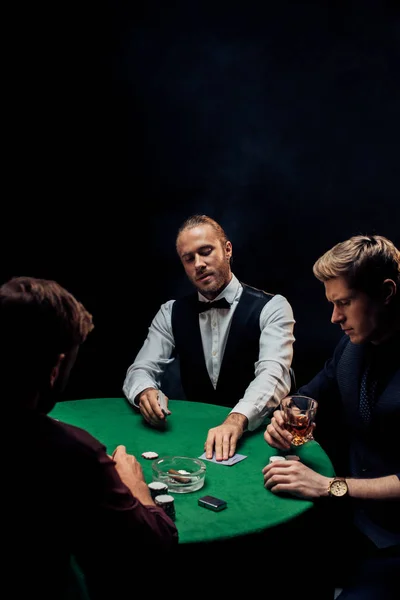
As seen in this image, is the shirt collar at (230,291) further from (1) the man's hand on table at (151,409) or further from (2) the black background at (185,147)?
(1) the man's hand on table at (151,409)

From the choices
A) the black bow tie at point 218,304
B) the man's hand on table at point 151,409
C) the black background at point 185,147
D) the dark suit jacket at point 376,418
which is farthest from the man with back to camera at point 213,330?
the black background at point 185,147

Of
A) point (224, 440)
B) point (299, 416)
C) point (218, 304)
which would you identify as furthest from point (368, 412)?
point (218, 304)

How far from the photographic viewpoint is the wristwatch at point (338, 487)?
68.1 inches

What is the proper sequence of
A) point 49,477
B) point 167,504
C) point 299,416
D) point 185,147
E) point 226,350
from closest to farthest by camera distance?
point 49,477 < point 167,504 < point 299,416 < point 226,350 < point 185,147

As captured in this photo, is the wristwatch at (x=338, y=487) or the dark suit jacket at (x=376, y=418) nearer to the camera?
the wristwatch at (x=338, y=487)

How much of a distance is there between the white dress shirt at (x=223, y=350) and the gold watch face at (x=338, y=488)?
1.93ft

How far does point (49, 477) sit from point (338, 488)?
1000mm

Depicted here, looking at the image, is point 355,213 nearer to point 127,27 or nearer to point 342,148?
point 342,148

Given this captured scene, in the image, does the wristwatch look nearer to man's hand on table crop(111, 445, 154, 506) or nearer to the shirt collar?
→ man's hand on table crop(111, 445, 154, 506)

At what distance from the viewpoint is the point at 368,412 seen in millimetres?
2131

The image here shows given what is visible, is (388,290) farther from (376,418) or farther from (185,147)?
(185,147)

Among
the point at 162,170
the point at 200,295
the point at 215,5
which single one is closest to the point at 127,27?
the point at 215,5

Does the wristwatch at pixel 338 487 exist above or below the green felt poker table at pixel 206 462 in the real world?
above

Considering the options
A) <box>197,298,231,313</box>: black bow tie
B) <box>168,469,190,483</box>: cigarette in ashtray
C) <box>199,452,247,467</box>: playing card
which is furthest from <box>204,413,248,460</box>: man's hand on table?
<box>197,298,231,313</box>: black bow tie
